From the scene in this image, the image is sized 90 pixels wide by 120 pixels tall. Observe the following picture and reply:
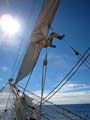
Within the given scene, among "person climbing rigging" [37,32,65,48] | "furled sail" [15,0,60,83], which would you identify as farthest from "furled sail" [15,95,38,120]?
"person climbing rigging" [37,32,65,48]

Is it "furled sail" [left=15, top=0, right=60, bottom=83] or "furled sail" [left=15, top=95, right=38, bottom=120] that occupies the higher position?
"furled sail" [left=15, top=0, right=60, bottom=83]

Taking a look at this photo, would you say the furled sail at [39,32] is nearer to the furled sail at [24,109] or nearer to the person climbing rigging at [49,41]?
the person climbing rigging at [49,41]

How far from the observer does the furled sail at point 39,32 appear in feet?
34.7

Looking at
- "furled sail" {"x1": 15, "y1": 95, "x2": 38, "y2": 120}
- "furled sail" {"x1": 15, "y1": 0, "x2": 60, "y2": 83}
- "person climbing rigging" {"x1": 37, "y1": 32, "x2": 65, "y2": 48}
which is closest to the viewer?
"person climbing rigging" {"x1": 37, "y1": 32, "x2": 65, "y2": 48}

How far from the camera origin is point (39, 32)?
36.2 ft

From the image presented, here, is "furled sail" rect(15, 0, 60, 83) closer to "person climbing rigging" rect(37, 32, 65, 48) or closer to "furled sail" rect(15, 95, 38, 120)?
"person climbing rigging" rect(37, 32, 65, 48)

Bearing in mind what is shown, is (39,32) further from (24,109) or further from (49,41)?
(24,109)

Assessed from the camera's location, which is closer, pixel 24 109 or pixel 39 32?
pixel 39 32

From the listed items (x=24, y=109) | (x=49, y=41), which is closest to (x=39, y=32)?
(x=49, y=41)

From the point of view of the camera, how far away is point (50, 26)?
10680 mm

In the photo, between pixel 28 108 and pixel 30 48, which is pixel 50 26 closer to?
pixel 30 48

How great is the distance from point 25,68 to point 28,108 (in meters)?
2.30

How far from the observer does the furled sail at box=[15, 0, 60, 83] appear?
10566 millimetres

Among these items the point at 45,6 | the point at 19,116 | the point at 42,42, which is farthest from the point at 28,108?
the point at 45,6
